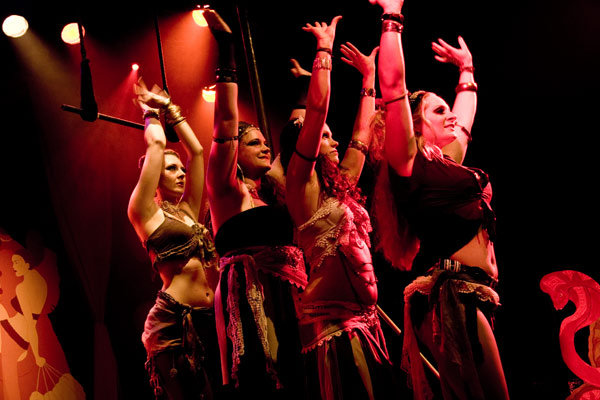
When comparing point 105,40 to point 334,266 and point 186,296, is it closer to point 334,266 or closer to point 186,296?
Result: point 186,296

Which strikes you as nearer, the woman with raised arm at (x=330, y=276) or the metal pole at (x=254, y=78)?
the woman with raised arm at (x=330, y=276)

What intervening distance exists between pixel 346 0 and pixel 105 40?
1.81 m

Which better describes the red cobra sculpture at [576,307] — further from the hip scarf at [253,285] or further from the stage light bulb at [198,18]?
the stage light bulb at [198,18]

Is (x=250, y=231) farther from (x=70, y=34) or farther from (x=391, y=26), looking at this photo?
(x=70, y=34)

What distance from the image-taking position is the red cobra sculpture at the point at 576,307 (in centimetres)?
370

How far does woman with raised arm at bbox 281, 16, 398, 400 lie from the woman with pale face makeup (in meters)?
0.15

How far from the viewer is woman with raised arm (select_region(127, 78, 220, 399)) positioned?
3.14 metres

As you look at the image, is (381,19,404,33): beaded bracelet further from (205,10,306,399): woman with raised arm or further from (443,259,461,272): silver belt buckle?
(443,259,461,272): silver belt buckle

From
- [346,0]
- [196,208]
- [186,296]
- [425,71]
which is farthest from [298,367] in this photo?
[346,0]

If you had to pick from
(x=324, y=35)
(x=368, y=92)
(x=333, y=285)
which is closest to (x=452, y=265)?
(x=333, y=285)

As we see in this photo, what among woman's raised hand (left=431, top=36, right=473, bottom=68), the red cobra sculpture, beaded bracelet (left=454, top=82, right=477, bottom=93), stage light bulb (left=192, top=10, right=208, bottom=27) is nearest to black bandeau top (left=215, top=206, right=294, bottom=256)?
beaded bracelet (left=454, top=82, right=477, bottom=93)

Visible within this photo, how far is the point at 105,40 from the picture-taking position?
14.8ft

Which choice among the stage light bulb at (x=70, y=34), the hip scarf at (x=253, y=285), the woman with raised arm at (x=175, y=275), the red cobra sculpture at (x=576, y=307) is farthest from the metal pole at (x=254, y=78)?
the red cobra sculpture at (x=576, y=307)

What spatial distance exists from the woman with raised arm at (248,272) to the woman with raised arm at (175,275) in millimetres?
636
